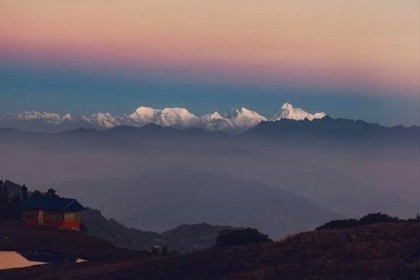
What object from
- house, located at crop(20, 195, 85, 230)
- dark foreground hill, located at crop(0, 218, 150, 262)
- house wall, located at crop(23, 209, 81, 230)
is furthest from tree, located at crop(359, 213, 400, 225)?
house wall, located at crop(23, 209, 81, 230)

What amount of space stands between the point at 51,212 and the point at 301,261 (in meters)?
59.5

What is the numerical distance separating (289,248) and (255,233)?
22129mm

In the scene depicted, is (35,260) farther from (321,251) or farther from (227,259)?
(321,251)

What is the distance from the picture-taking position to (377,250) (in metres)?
38.9

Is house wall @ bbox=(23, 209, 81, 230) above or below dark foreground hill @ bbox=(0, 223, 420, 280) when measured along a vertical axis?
below

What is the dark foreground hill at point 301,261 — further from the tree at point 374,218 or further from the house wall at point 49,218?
the house wall at point 49,218

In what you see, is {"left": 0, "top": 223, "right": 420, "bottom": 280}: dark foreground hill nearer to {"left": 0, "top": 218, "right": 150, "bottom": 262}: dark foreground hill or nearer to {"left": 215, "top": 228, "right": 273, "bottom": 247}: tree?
{"left": 215, "top": 228, "right": 273, "bottom": 247}: tree

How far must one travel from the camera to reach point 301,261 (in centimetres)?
3897

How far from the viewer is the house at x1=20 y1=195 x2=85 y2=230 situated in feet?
304

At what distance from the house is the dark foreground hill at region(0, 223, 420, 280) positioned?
44.0 metres

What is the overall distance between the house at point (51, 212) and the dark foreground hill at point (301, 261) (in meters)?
44.0

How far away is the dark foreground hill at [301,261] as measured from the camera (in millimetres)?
35875

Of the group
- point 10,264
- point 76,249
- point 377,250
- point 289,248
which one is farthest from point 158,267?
point 76,249

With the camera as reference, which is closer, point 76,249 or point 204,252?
point 204,252
